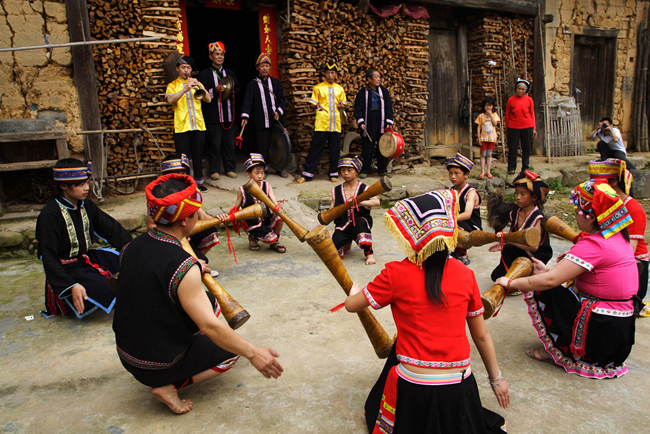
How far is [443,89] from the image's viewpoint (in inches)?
418

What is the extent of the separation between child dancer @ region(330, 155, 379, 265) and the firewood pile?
6485mm

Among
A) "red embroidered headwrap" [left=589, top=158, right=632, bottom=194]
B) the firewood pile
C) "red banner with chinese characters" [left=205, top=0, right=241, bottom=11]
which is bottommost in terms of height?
"red embroidered headwrap" [left=589, top=158, right=632, bottom=194]

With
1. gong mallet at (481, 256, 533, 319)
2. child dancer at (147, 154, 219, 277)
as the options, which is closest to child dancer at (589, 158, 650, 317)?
gong mallet at (481, 256, 533, 319)

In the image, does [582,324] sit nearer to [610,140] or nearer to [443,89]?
[610,140]

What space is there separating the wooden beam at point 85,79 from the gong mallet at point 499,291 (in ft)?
17.9

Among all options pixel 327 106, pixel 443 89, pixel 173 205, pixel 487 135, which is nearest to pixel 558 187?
pixel 487 135

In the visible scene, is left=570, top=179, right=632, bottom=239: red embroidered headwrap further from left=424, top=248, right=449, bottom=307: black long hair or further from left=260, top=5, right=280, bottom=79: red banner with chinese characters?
left=260, top=5, right=280, bottom=79: red banner with chinese characters

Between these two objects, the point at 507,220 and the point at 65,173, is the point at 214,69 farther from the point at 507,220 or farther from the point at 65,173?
the point at 507,220

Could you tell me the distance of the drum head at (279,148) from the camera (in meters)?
7.75

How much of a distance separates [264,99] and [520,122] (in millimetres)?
5058

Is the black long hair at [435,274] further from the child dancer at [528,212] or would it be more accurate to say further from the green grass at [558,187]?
the green grass at [558,187]

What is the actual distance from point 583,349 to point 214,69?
6.49 meters

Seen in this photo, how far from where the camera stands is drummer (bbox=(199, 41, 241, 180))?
7.36 metres

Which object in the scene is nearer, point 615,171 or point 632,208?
point 632,208
